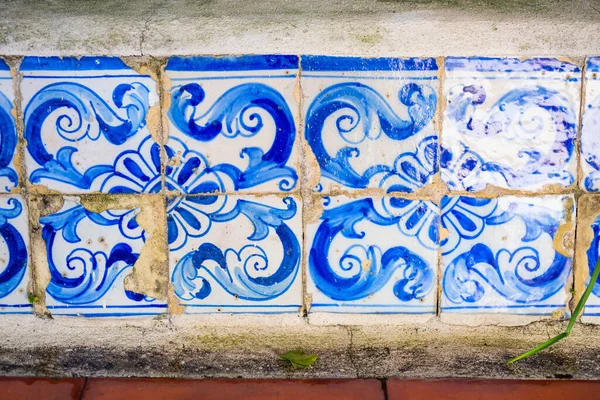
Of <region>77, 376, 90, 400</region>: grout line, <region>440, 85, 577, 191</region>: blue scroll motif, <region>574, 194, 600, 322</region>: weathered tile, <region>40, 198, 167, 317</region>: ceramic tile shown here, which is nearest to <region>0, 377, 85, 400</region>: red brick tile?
<region>77, 376, 90, 400</region>: grout line

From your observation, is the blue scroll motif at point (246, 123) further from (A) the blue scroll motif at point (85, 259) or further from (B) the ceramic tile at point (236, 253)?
(A) the blue scroll motif at point (85, 259)

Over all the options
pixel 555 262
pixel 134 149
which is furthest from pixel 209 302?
pixel 555 262

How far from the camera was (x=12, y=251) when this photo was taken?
1.24 meters

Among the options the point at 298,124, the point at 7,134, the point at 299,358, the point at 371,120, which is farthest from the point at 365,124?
the point at 7,134

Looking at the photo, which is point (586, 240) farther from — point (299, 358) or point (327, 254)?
point (299, 358)

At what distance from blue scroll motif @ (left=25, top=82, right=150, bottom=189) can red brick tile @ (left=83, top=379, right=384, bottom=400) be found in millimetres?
456

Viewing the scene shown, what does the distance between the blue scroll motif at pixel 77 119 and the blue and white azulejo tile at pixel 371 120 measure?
0.39 meters

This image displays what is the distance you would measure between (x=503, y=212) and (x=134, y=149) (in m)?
0.83

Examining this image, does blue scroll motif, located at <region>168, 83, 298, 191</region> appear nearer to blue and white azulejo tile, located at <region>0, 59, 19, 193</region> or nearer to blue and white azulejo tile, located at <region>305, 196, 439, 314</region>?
blue and white azulejo tile, located at <region>305, 196, 439, 314</region>

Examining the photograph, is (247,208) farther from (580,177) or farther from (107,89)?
(580,177)

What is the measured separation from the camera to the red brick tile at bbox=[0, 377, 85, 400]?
118 centimetres

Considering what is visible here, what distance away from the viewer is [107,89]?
1.20 metres

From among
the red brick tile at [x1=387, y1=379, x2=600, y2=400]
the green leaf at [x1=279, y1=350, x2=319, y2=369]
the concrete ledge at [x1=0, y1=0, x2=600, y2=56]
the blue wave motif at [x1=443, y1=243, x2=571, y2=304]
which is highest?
the concrete ledge at [x1=0, y1=0, x2=600, y2=56]

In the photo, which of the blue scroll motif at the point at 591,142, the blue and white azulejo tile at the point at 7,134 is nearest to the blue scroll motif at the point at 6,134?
the blue and white azulejo tile at the point at 7,134
